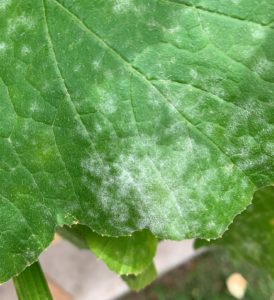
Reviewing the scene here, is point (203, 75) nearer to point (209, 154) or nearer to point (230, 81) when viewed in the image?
Result: point (230, 81)

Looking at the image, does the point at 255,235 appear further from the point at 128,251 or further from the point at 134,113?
the point at 134,113

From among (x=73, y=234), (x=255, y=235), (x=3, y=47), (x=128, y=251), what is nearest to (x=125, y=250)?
(x=128, y=251)

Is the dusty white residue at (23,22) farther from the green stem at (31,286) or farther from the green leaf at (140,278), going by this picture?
the green leaf at (140,278)

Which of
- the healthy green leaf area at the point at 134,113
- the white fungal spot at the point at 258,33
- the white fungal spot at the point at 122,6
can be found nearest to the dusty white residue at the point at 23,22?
the healthy green leaf area at the point at 134,113

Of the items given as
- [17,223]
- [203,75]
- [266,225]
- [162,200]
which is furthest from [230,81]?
[266,225]

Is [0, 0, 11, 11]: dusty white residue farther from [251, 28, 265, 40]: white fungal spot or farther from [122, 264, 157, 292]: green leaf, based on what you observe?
[122, 264, 157, 292]: green leaf

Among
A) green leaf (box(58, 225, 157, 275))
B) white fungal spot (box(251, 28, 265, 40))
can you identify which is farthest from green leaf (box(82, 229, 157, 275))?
white fungal spot (box(251, 28, 265, 40))
